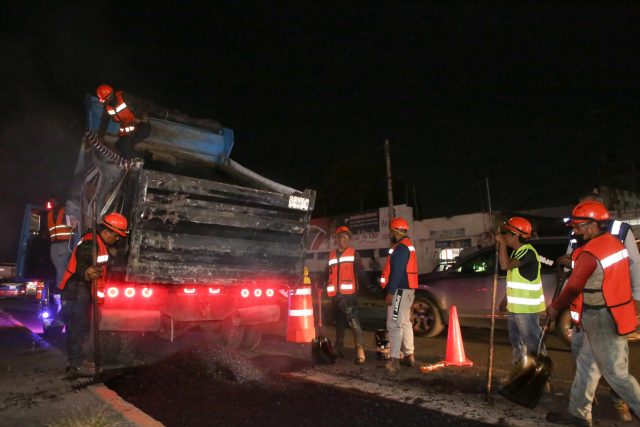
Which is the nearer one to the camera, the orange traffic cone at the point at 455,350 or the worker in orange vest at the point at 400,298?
the worker in orange vest at the point at 400,298

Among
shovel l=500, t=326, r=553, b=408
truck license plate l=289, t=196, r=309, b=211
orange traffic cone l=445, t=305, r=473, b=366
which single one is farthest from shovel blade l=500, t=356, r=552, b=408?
truck license plate l=289, t=196, r=309, b=211

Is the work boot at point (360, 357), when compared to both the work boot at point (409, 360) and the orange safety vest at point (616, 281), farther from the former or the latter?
the orange safety vest at point (616, 281)

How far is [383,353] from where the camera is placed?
6094 millimetres

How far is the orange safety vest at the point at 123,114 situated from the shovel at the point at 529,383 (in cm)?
526

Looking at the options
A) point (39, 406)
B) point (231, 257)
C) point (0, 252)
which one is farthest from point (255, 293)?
point (0, 252)

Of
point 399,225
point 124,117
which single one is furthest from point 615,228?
point 124,117

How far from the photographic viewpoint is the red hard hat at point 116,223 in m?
4.99

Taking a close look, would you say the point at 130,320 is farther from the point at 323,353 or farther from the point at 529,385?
the point at 529,385

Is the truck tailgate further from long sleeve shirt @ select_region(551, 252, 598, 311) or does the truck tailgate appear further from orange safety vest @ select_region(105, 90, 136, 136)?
long sleeve shirt @ select_region(551, 252, 598, 311)

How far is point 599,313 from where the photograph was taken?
351cm

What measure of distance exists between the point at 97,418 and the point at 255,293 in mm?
2841

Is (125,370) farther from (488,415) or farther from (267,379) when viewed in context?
(488,415)

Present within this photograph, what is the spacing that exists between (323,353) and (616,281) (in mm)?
3404

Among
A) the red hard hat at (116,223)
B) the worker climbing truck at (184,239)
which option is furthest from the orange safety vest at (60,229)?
the red hard hat at (116,223)
